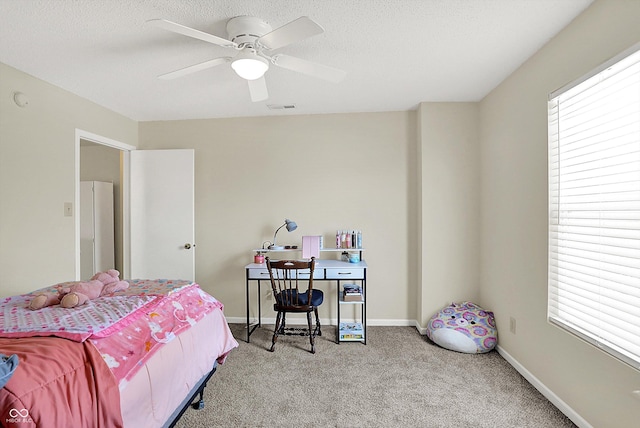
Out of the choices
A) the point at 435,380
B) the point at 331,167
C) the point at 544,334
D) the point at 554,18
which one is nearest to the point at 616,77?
the point at 554,18

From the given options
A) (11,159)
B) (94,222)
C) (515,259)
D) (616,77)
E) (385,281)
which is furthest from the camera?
(94,222)

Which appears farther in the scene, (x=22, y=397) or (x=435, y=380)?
(x=435, y=380)

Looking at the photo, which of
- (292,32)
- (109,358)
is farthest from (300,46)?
(109,358)

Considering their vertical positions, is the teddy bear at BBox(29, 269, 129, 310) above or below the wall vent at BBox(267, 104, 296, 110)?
below

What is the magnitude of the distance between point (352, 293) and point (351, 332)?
388 mm

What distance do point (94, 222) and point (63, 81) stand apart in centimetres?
220

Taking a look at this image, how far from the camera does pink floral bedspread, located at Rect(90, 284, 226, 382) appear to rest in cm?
129

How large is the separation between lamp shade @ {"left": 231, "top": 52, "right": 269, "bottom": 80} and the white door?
211 centimetres

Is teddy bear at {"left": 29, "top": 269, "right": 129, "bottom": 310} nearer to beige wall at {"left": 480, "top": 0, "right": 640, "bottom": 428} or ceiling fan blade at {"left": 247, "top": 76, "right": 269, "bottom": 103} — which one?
ceiling fan blade at {"left": 247, "top": 76, "right": 269, "bottom": 103}

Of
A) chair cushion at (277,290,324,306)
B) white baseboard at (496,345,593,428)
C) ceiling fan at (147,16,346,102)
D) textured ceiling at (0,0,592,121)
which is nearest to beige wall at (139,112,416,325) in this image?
textured ceiling at (0,0,592,121)

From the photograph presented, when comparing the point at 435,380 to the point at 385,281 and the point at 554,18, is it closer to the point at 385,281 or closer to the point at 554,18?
the point at 385,281

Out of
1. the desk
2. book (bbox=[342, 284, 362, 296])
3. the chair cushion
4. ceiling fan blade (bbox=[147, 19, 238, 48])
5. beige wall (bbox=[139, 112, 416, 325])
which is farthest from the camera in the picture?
beige wall (bbox=[139, 112, 416, 325])

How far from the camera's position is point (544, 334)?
7.23ft

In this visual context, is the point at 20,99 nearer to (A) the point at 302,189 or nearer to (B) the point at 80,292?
(B) the point at 80,292
